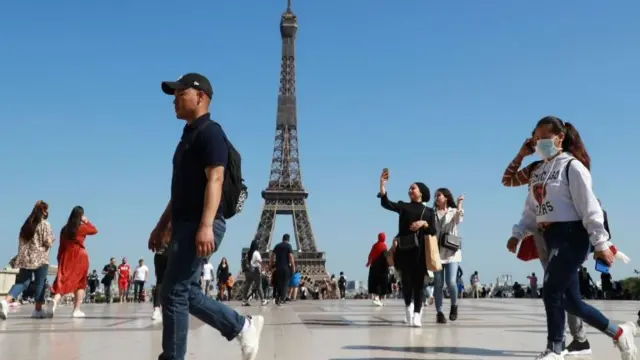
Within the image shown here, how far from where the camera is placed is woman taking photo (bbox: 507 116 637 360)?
4270 mm

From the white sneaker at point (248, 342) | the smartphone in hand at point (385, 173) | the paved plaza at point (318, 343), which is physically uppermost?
the smartphone in hand at point (385, 173)

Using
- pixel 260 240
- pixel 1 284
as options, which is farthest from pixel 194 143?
pixel 260 240

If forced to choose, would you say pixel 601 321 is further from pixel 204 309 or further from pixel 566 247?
pixel 204 309

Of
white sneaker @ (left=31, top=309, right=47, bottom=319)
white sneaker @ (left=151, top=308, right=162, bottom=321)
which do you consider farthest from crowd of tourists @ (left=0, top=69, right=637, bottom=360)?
A: white sneaker @ (left=31, top=309, right=47, bottom=319)

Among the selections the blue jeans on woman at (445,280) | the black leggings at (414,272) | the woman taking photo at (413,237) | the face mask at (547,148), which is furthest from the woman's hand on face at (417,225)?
the face mask at (547,148)

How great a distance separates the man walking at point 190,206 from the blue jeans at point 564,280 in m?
2.12

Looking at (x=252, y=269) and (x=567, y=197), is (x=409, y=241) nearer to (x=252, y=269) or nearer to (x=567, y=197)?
(x=567, y=197)

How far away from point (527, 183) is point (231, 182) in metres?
2.27

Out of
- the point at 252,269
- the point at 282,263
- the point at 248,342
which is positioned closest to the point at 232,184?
the point at 248,342

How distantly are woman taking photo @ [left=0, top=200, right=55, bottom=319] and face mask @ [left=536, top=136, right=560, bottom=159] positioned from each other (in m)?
7.90

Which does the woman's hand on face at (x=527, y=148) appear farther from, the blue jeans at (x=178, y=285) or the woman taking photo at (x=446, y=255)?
the woman taking photo at (x=446, y=255)

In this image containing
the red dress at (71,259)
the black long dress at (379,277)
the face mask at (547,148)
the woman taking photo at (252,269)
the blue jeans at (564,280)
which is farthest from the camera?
the black long dress at (379,277)

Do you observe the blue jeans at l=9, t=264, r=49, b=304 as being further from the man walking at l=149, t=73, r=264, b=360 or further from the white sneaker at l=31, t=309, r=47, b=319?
the man walking at l=149, t=73, r=264, b=360

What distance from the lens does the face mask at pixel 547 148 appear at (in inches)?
181
